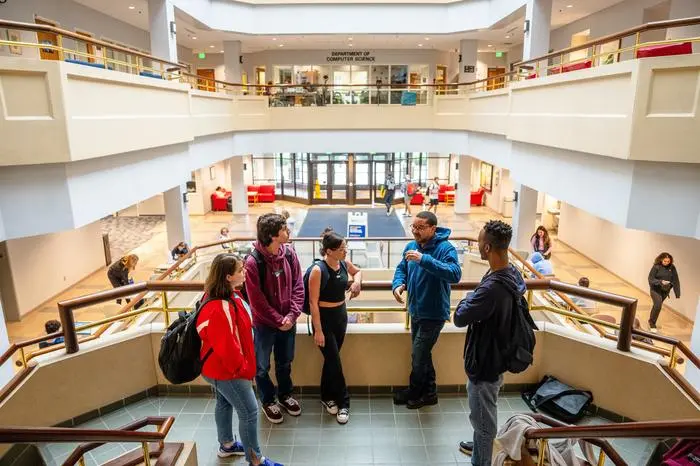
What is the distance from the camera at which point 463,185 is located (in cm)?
1950

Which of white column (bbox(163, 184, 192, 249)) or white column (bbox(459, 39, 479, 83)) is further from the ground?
white column (bbox(459, 39, 479, 83))

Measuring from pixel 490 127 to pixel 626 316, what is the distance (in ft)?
32.9

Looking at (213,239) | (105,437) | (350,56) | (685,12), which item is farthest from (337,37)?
(105,437)

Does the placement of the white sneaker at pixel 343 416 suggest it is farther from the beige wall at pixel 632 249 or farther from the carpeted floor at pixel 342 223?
the carpeted floor at pixel 342 223

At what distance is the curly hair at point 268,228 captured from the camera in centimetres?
351

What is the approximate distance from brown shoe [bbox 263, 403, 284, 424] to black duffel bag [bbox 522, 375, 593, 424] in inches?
89.0

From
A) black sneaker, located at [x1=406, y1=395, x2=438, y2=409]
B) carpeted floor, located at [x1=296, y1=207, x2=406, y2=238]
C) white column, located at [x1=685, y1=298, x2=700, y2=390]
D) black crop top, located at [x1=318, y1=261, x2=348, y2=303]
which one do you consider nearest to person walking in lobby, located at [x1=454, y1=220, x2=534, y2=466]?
black sneaker, located at [x1=406, y1=395, x2=438, y2=409]

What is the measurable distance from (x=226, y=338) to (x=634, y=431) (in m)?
2.35

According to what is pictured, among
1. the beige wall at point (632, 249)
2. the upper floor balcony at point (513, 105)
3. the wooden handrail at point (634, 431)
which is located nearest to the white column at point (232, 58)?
the upper floor balcony at point (513, 105)

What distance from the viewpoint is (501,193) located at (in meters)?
19.4

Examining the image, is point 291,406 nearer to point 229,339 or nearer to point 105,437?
point 229,339

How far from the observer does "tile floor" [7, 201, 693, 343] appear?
30.7 ft

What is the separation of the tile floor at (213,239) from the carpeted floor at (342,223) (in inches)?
20.2

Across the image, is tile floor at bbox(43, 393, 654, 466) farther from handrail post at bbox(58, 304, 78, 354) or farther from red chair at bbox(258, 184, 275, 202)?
red chair at bbox(258, 184, 275, 202)
